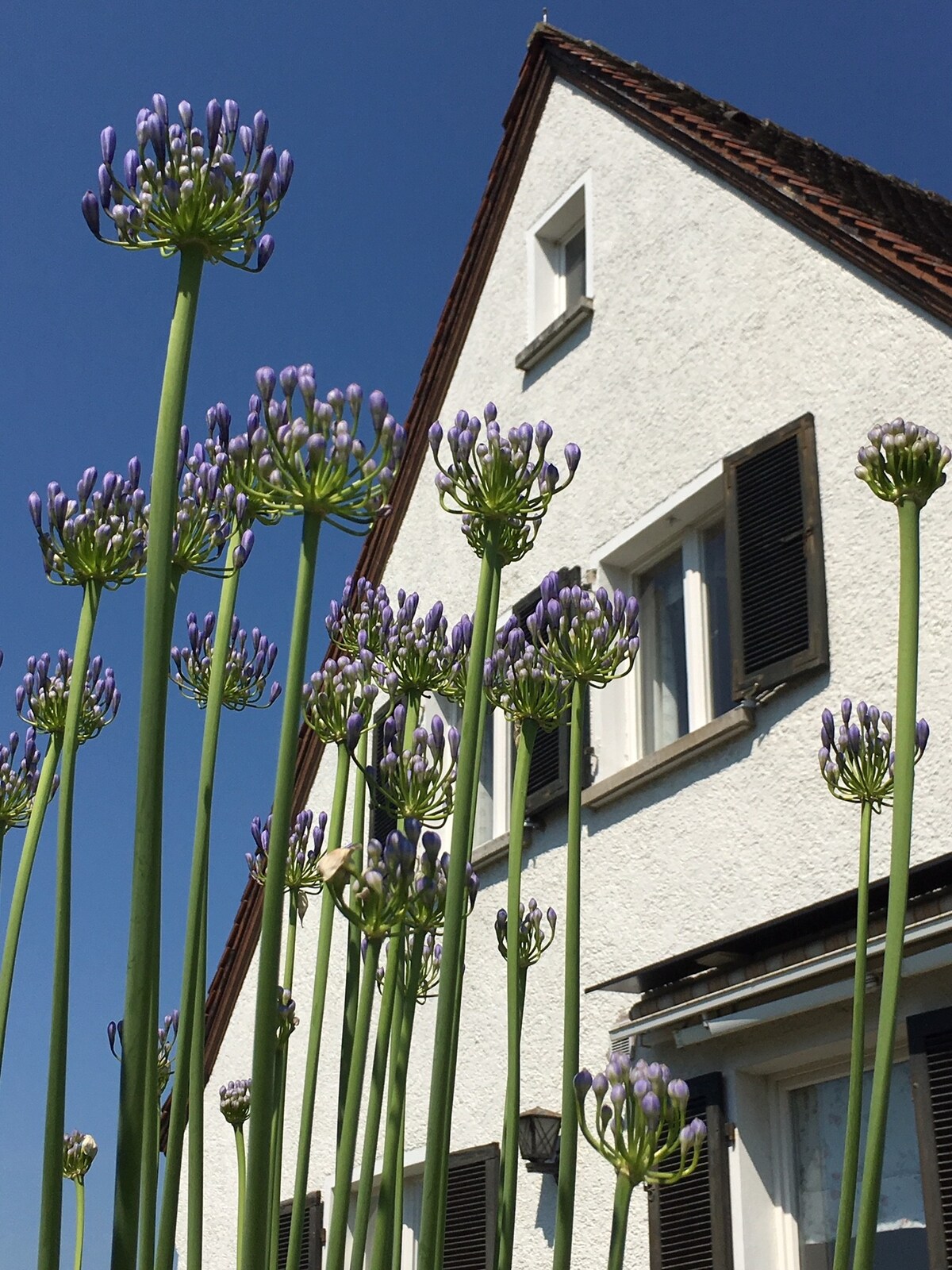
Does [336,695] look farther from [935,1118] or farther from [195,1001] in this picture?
[935,1118]

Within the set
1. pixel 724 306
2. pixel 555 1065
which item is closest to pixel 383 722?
pixel 555 1065

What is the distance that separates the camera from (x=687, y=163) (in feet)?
28.6

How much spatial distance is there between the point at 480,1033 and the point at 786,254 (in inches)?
170

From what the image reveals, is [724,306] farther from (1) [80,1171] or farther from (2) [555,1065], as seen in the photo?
(1) [80,1171]

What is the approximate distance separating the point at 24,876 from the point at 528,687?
1076 mm

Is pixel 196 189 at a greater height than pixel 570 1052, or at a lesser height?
greater

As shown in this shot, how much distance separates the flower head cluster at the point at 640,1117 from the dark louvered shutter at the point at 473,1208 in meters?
5.40

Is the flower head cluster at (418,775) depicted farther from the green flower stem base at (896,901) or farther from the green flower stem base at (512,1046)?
the green flower stem base at (896,901)

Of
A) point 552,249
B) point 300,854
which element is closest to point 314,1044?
point 300,854

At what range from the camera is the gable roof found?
6941 mm

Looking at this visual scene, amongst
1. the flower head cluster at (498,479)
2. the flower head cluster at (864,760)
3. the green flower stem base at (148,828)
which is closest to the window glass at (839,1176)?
the flower head cluster at (864,760)

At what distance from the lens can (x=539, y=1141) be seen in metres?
7.09

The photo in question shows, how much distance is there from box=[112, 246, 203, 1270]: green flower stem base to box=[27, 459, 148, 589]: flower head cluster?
66cm

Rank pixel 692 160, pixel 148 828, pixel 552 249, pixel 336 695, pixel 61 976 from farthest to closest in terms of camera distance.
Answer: pixel 552 249 < pixel 692 160 < pixel 336 695 < pixel 61 976 < pixel 148 828
